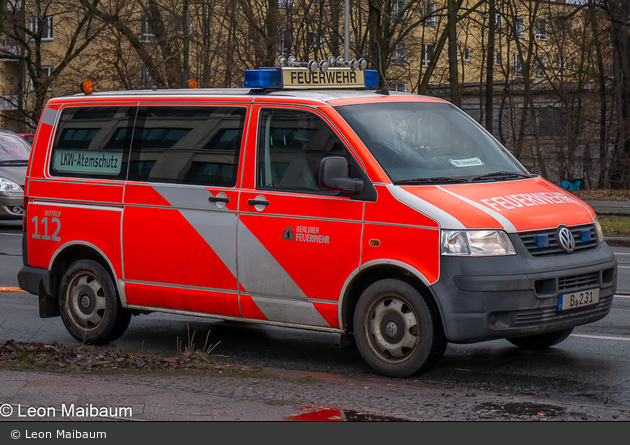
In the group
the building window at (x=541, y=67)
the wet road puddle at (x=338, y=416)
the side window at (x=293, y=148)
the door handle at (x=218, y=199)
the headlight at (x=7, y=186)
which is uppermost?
the building window at (x=541, y=67)

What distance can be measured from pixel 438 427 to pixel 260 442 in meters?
0.93

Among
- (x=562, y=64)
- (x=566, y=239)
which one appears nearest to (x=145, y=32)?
(x=562, y=64)

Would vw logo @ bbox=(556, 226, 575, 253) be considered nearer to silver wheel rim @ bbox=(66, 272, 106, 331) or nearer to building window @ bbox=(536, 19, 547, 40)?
silver wheel rim @ bbox=(66, 272, 106, 331)

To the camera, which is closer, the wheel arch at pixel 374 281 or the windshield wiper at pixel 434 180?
the wheel arch at pixel 374 281

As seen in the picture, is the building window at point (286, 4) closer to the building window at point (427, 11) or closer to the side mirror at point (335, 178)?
the building window at point (427, 11)

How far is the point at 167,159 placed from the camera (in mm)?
6996

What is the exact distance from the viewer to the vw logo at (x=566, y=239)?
19.1 ft

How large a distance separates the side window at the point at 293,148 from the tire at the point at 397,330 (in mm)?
917

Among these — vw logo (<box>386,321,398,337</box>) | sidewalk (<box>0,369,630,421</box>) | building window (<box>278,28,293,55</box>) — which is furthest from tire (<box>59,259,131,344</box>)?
building window (<box>278,28,293,55</box>)

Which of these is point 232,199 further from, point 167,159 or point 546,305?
point 546,305

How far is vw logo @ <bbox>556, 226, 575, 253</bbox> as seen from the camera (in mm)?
5836

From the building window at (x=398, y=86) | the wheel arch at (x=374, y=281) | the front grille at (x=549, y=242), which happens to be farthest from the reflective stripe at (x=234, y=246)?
the building window at (x=398, y=86)

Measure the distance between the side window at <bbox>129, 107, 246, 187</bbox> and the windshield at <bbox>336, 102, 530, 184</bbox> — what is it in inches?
37.5

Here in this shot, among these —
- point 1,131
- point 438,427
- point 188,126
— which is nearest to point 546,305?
point 438,427
